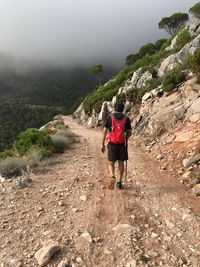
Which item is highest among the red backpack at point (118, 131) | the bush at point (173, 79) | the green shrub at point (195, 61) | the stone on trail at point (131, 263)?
the green shrub at point (195, 61)

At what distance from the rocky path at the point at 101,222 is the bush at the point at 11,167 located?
705mm

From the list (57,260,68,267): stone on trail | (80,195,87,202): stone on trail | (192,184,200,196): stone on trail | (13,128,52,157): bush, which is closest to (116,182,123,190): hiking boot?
(80,195,87,202): stone on trail

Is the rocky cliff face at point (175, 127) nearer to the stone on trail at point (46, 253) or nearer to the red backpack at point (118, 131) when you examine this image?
the red backpack at point (118, 131)

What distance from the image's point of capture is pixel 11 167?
1014cm

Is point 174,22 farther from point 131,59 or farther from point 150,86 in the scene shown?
point 150,86

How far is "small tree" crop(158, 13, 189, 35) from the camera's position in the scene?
5670 centimetres

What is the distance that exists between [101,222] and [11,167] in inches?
177

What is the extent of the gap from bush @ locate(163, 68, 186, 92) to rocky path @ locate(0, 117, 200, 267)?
8.08 m

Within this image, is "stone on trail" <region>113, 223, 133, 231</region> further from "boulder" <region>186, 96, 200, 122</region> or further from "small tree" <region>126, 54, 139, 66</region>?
"small tree" <region>126, 54, 139, 66</region>

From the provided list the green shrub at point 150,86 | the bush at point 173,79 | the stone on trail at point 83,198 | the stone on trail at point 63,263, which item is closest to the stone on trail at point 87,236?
the stone on trail at point 63,263

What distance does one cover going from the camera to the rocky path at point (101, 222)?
5488 mm

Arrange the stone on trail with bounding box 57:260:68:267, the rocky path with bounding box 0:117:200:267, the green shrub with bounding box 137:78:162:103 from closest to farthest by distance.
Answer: the stone on trail with bounding box 57:260:68:267 < the rocky path with bounding box 0:117:200:267 < the green shrub with bounding box 137:78:162:103

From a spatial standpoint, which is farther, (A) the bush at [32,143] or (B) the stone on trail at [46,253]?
(A) the bush at [32,143]

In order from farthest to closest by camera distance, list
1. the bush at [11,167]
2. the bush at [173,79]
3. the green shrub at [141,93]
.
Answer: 1. the green shrub at [141,93]
2. the bush at [173,79]
3. the bush at [11,167]
